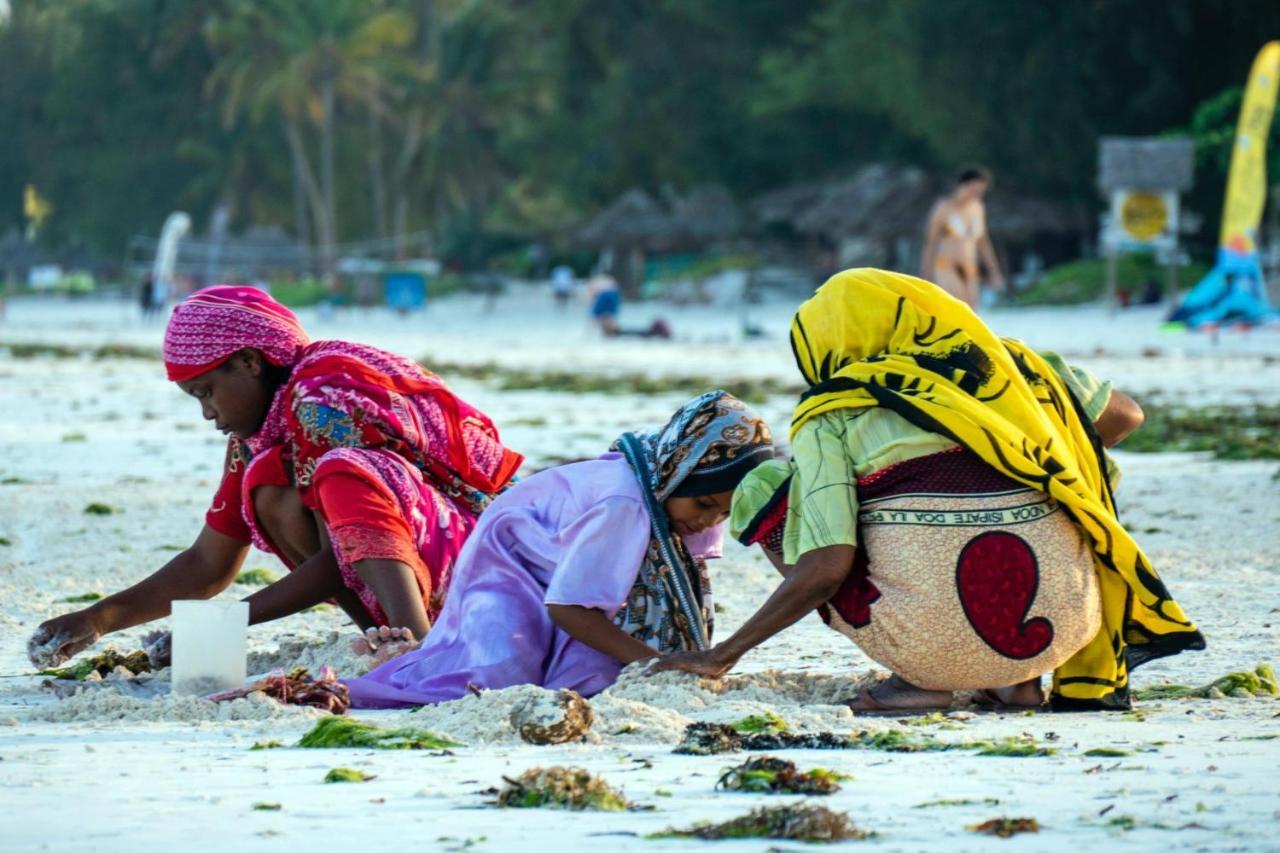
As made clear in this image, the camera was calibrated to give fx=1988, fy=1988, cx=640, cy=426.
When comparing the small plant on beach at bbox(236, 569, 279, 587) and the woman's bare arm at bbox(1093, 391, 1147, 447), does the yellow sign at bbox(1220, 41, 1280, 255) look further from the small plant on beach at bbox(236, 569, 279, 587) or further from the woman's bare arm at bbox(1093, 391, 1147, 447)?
the woman's bare arm at bbox(1093, 391, 1147, 447)

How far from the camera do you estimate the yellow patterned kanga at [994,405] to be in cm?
392

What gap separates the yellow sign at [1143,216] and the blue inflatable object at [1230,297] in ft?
9.04

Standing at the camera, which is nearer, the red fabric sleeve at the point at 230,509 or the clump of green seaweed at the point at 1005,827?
the clump of green seaweed at the point at 1005,827

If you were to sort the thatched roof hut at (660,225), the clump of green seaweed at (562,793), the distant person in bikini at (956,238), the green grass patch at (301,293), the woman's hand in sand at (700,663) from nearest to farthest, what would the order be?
the clump of green seaweed at (562,793)
the woman's hand in sand at (700,663)
the distant person in bikini at (956,238)
the thatched roof hut at (660,225)
the green grass patch at (301,293)

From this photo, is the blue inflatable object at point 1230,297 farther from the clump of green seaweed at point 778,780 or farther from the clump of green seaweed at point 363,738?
the clump of green seaweed at point 778,780

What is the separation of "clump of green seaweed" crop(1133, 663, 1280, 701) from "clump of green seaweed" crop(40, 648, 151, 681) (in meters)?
2.29

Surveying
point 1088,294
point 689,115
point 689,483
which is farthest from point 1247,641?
point 689,115

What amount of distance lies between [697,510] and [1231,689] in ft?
4.02

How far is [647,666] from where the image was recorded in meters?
4.11

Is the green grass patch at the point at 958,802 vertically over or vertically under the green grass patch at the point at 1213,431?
under

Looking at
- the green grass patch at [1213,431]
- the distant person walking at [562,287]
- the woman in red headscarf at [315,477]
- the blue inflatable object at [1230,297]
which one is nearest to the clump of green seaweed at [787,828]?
the woman in red headscarf at [315,477]

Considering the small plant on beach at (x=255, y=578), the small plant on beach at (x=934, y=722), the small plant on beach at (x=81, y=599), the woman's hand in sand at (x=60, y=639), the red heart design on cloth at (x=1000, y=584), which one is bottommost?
the small plant on beach at (x=81, y=599)

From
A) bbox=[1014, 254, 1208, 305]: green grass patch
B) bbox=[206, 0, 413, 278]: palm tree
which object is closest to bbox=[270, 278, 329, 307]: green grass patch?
bbox=[206, 0, 413, 278]: palm tree

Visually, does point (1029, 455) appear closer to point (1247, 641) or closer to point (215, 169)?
point (1247, 641)
